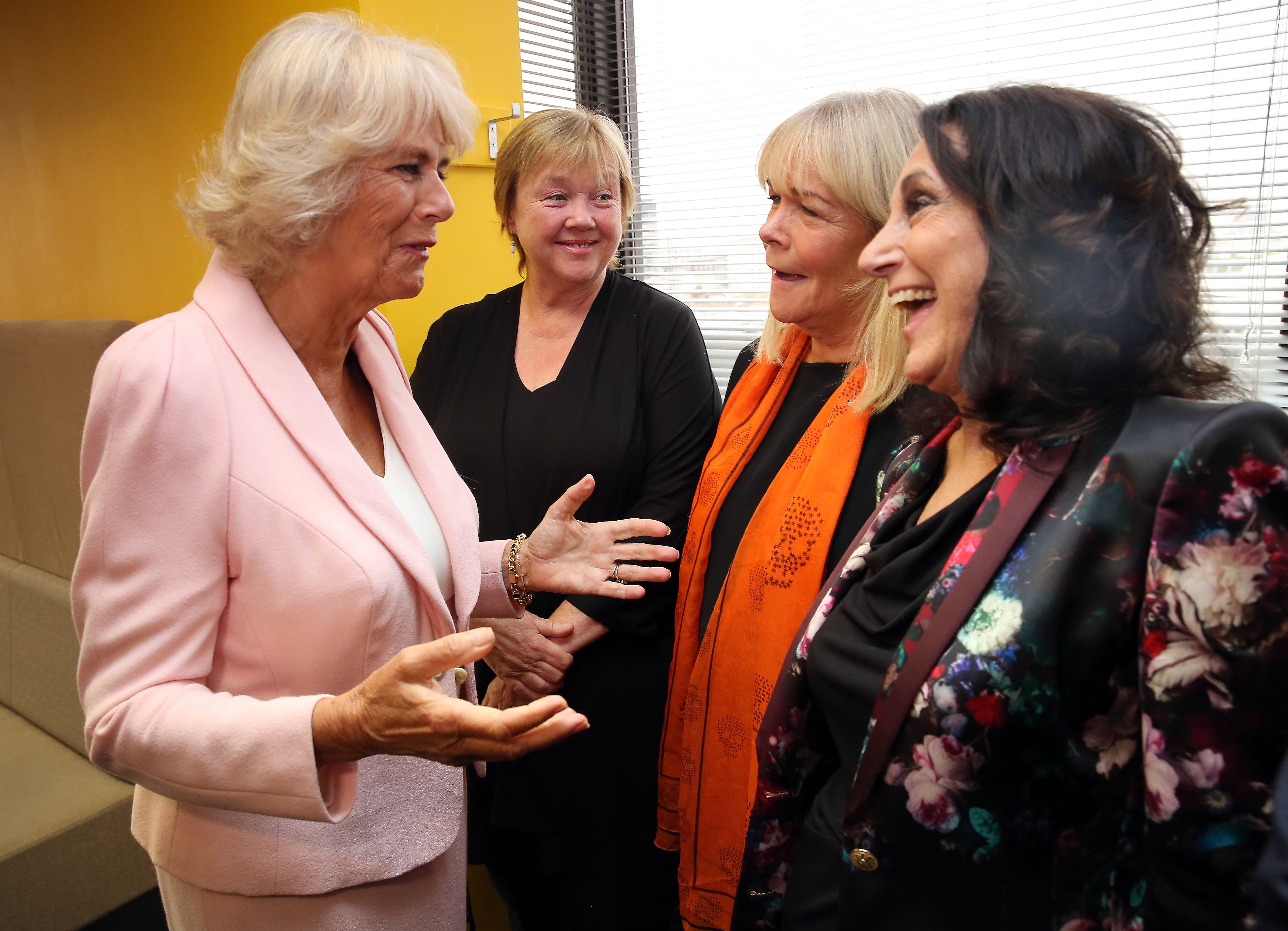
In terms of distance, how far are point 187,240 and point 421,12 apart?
1082mm

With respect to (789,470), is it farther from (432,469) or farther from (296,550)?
(296,550)

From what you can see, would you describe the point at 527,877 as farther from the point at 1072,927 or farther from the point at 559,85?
the point at 559,85

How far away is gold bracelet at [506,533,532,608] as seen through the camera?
5.09 feet

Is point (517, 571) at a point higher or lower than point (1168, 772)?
lower

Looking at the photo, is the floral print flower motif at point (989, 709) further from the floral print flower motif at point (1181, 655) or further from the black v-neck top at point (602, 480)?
the black v-neck top at point (602, 480)

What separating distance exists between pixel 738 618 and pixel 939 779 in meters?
0.67

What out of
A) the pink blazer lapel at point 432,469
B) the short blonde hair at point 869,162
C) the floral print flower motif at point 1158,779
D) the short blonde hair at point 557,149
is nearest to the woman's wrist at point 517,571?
the pink blazer lapel at point 432,469

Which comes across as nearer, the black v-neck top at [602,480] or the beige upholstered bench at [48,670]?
the black v-neck top at [602,480]

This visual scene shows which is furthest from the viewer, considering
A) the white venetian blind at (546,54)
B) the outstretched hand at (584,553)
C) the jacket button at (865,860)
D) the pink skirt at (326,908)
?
the white venetian blind at (546,54)

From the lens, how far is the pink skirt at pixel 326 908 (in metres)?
1.13

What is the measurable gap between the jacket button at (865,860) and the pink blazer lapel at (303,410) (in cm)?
61

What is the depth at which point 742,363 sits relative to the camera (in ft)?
6.64

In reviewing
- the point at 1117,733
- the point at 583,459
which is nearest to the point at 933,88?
the point at 583,459

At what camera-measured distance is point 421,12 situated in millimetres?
2338
